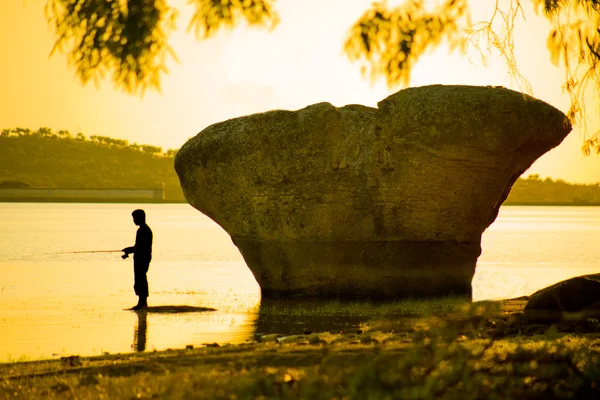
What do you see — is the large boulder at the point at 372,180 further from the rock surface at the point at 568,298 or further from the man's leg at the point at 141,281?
the rock surface at the point at 568,298

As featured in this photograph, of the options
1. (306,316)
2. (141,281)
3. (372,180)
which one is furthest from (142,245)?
(372,180)

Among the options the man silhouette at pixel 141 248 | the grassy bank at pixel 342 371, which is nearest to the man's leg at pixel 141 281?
the man silhouette at pixel 141 248

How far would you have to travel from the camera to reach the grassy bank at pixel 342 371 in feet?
29.5

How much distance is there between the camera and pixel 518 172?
22.9 m

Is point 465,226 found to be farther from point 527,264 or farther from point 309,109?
point 527,264

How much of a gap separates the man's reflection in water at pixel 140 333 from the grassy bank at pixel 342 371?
2.45 m

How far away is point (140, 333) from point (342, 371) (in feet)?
28.6

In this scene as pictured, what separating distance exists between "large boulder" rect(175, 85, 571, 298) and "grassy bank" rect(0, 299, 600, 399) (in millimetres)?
7586

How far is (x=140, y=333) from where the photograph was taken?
57.8 ft

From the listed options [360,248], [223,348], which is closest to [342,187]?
[360,248]

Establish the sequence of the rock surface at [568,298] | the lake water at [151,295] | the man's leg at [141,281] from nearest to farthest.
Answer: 1. the rock surface at [568,298]
2. the lake water at [151,295]
3. the man's leg at [141,281]

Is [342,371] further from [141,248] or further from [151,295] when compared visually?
[151,295]

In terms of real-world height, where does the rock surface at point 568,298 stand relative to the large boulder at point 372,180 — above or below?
below

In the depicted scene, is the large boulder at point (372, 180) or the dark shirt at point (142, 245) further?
the large boulder at point (372, 180)
